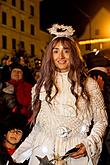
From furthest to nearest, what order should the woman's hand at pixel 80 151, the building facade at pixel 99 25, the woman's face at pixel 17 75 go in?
the building facade at pixel 99 25 → the woman's face at pixel 17 75 → the woman's hand at pixel 80 151

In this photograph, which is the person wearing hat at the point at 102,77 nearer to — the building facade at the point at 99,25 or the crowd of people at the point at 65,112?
the crowd of people at the point at 65,112

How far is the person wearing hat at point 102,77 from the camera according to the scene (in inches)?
220

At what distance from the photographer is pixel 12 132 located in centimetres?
636

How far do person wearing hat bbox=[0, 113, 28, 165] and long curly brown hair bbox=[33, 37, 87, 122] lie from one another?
5.13ft

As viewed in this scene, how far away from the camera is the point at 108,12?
201 feet

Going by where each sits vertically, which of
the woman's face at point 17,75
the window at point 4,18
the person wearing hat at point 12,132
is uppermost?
the window at point 4,18

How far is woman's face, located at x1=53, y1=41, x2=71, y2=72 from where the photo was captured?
4.43 metres

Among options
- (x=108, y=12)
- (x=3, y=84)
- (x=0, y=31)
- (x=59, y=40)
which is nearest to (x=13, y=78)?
(x=3, y=84)

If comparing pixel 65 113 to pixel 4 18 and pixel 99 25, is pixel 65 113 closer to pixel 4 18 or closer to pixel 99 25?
pixel 4 18

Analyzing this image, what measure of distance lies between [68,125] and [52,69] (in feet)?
1.79

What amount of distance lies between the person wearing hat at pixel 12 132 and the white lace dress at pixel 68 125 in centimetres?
161

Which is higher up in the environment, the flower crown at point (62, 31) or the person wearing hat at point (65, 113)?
the flower crown at point (62, 31)

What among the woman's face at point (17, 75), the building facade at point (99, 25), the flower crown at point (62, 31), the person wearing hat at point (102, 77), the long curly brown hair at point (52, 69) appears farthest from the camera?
the building facade at point (99, 25)

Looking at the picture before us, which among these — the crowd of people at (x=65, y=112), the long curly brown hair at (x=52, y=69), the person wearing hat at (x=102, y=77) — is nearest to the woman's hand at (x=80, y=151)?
the crowd of people at (x=65, y=112)
